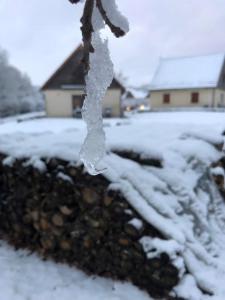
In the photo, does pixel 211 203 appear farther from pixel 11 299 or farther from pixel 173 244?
pixel 11 299

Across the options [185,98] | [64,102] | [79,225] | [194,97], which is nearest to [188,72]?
[185,98]

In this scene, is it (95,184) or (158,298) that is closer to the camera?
(158,298)

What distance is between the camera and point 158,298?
8.45ft

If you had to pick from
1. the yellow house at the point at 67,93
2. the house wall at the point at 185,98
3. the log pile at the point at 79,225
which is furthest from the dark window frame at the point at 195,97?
the log pile at the point at 79,225

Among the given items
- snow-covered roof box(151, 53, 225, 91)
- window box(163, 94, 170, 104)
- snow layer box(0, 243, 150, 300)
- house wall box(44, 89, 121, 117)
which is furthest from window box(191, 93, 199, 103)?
snow layer box(0, 243, 150, 300)

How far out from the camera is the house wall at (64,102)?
15.2 meters

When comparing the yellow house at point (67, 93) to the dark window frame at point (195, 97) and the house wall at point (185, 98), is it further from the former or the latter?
the dark window frame at point (195, 97)

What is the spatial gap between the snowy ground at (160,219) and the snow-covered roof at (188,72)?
1452 cm

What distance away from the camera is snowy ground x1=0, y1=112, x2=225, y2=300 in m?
2.60

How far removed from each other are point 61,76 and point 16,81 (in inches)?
194

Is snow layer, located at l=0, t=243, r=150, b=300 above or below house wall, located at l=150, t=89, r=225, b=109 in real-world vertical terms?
below

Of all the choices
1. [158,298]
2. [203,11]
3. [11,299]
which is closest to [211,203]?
[158,298]

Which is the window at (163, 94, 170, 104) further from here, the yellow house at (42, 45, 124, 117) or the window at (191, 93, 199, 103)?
the yellow house at (42, 45, 124, 117)

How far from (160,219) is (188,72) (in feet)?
55.8
